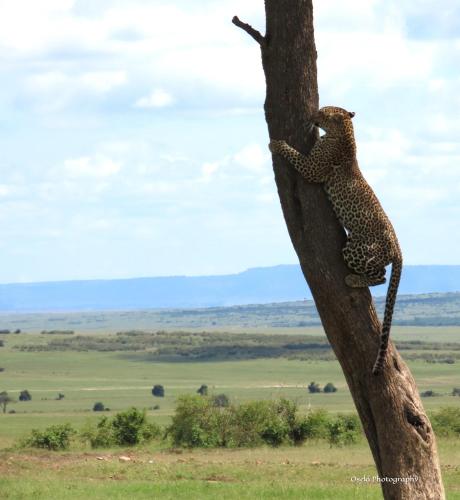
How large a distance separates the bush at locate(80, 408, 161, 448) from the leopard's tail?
17.8 metres

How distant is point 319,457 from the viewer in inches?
876

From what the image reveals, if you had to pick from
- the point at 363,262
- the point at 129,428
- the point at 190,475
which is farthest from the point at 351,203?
the point at 129,428

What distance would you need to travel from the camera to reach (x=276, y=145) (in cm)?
881

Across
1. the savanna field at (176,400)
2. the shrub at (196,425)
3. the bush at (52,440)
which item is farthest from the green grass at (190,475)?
the shrub at (196,425)

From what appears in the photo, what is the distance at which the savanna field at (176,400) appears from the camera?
1725 cm

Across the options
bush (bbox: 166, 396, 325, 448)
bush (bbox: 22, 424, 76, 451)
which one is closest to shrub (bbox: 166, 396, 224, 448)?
Answer: bush (bbox: 166, 396, 325, 448)

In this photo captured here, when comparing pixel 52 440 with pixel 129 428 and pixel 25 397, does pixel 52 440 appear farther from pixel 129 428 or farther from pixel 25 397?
pixel 25 397

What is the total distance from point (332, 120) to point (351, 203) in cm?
67

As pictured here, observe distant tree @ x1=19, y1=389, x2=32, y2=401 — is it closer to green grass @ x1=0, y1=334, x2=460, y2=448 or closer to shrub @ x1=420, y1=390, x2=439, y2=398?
green grass @ x1=0, y1=334, x2=460, y2=448

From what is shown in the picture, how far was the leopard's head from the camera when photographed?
349 inches

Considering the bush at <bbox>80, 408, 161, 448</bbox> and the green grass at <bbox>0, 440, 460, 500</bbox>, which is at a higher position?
the bush at <bbox>80, 408, 161, 448</bbox>

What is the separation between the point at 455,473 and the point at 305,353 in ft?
336

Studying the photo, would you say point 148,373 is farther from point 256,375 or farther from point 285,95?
point 285,95

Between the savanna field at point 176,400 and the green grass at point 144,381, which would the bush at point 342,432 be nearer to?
the savanna field at point 176,400
